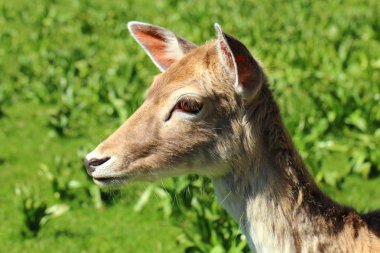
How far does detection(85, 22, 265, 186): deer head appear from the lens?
13.2 ft

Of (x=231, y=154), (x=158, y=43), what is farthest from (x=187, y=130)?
(x=158, y=43)

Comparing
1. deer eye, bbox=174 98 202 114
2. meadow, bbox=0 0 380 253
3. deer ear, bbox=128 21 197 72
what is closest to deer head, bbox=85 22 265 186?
deer eye, bbox=174 98 202 114

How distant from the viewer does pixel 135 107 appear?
9.30 metres

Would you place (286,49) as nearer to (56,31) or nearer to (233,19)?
(233,19)

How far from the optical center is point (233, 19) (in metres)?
14.3

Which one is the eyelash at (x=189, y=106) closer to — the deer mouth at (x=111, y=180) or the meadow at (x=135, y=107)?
the deer mouth at (x=111, y=180)

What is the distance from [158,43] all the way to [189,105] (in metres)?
0.82

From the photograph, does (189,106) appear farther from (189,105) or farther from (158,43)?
(158,43)

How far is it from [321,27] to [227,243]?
300 inches

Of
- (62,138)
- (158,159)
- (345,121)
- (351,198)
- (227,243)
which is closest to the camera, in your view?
(158,159)

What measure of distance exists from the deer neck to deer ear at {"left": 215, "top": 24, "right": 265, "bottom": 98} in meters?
0.14

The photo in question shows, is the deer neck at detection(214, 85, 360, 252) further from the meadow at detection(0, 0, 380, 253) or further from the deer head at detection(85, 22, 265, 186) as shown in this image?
the meadow at detection(0, 0, 380, 253)

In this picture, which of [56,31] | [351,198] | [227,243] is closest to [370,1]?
[56,31]

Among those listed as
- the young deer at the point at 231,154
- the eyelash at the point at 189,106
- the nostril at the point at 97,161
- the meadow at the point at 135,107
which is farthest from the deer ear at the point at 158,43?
the meadow at the point at 135,107
